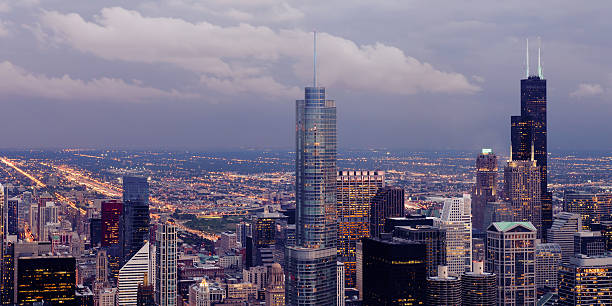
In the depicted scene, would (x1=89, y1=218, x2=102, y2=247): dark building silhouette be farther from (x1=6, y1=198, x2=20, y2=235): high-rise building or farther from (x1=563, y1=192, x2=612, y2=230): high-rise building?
(x1=563, y1=192, x2=612, y2=230): high-rise building

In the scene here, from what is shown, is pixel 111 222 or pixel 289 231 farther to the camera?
pixel 111 222

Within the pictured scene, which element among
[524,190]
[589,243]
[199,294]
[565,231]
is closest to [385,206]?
[565,231]

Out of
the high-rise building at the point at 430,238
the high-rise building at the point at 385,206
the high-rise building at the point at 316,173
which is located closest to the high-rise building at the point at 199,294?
the high-rise building at the point at 316,173

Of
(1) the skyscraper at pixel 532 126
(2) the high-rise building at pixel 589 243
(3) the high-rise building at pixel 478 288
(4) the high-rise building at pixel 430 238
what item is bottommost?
(3) the high-rise building at pixel 478 288

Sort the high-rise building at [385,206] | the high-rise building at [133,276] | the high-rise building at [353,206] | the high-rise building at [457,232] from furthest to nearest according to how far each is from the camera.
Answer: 1. the high-rise building at [385,206]
2. the high-rise building at [353,206]
3. the high-rise building at [133,276]
4. the high-rise building at [457,232]

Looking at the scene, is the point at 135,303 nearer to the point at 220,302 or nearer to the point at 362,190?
the point at 220,302

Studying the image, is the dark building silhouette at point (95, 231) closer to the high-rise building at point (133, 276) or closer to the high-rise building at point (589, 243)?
the high-rise building at point (133, 276)

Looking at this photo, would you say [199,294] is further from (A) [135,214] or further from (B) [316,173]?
(A) [135,214]
